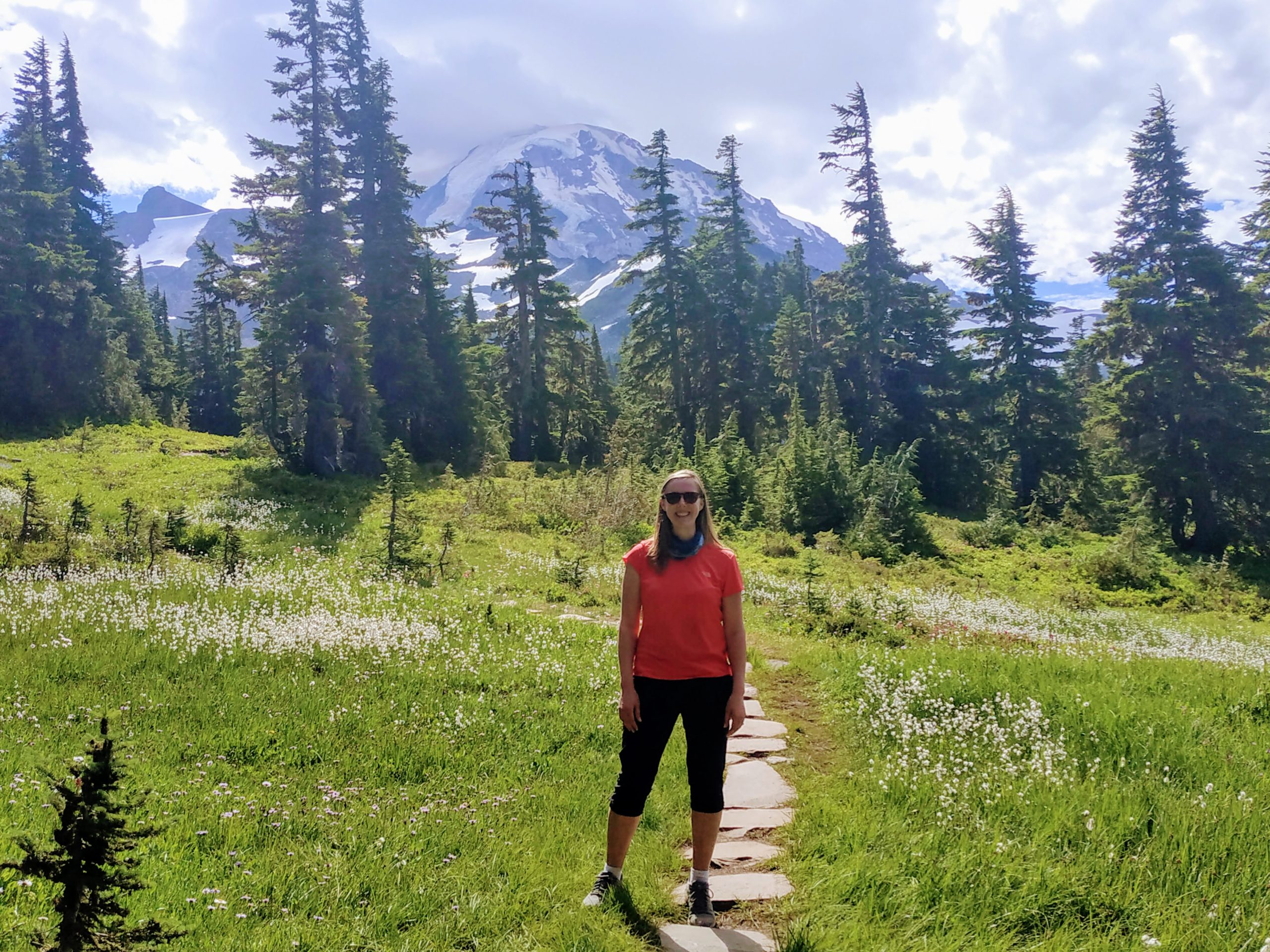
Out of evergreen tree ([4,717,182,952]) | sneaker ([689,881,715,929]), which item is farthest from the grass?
evergreen tree ([4,717,182,952])

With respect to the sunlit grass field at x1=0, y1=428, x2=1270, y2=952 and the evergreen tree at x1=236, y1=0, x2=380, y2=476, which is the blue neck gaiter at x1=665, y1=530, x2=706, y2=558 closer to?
the sunlit grass field at x1=0, y1=428, x2=1270, y2=952

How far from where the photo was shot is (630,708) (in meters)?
4.05

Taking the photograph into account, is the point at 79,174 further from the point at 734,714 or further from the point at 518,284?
the point at 734,714

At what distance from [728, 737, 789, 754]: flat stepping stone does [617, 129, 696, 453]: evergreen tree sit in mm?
33792

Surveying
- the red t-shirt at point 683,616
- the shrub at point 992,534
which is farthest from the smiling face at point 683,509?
the shrub at point 992,534

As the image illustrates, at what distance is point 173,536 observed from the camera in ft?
45.5

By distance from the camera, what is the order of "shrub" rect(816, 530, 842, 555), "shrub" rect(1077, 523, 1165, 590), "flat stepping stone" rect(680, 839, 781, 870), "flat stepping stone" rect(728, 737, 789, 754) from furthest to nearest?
"shrub" rect(816, 530, 842, 555) → "shrub" rect(1077, 523, 1165, 590) → "flat stepping stone" rect(728, 737, 789, 754) → "flat stepping stone" rect(680, 839, 781, 870)

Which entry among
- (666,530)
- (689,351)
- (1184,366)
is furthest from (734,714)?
(689,351)

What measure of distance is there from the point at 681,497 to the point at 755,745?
3629mm

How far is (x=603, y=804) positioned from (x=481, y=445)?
3194 cm

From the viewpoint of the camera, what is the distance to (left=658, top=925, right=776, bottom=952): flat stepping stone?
11.9 ft

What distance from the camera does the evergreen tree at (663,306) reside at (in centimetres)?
4147

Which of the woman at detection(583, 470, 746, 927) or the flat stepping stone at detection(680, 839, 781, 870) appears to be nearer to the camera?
the woman at detection(583, 470, 746, 927)

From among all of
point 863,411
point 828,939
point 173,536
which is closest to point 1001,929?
point 828,939
